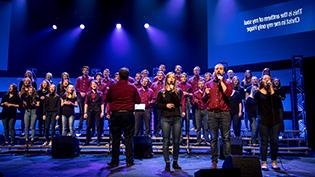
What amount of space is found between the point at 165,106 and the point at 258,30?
6983 millimetres

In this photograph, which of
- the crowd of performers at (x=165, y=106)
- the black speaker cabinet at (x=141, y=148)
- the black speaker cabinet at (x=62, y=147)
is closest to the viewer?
the crowd of performers at (x=165, y=106)

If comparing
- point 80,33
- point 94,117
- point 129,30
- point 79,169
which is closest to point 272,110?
point 79,169

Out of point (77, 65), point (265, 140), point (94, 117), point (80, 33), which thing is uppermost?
point (80, 33)

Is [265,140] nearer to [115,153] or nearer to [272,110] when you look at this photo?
[272,110]

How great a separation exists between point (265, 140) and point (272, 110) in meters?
0.66

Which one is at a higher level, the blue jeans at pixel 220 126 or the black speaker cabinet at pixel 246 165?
the blue jeans at pixel 220 126

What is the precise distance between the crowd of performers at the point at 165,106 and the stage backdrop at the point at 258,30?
215 centimetres

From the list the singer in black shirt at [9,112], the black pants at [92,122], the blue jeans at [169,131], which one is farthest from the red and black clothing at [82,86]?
the blue jeans at [169,131]

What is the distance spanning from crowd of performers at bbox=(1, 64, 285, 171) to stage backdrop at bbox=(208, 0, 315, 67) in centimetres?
215

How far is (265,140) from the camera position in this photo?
21.2 ft

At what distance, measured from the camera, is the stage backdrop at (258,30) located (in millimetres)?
10688

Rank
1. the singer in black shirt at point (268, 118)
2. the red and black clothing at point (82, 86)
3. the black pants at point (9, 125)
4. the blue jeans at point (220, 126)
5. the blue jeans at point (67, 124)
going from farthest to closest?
the red and black clothing at point (82, 86), the black pants at point (9, 125), the blue jeans at point (67, 124), the singer in black shirt at point (268, 118), the blue jeans at point (220, 126)

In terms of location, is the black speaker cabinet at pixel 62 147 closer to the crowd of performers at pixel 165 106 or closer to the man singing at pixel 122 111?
the crowd of performers at pixel 165 106

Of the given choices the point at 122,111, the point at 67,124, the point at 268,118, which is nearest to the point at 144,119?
the point at 67,124
